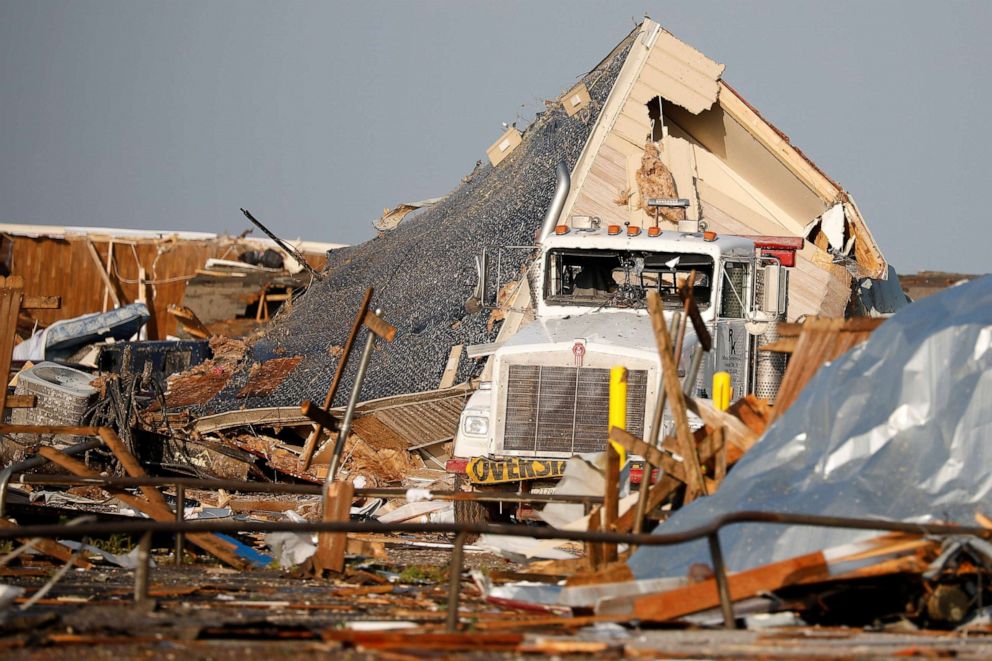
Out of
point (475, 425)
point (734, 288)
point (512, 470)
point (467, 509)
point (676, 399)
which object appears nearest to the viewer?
point (676, 399)

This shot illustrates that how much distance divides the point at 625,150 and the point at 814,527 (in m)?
15.7

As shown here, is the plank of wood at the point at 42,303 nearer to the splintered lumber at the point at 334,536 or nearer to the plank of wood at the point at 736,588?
the splintered lumber at the point at 334,536

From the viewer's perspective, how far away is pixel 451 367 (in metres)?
21.1

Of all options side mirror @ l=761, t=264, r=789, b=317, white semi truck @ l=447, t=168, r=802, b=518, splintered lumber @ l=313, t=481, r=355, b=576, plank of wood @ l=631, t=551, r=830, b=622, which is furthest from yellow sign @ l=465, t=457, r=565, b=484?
plank of wood @ l=631, t=551, r=830, b=622

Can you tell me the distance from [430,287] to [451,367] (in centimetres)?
354

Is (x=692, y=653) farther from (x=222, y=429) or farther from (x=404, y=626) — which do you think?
(x=222, y=429)

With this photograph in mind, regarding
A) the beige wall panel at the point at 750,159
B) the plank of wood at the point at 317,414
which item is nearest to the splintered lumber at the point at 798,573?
the plank of wood at the point at 317,414

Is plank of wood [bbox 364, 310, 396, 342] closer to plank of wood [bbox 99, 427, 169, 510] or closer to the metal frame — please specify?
the metal frame

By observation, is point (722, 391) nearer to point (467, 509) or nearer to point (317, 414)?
point (467, 509)

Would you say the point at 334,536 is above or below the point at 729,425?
below

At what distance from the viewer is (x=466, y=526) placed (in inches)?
298

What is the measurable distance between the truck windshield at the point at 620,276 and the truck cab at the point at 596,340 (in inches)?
0.4

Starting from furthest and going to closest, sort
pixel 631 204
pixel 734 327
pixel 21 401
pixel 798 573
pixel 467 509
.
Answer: pixel 631 204 → pixel 734 327 → pixel 467 509 → pixel 21 401 → pixel 798 573

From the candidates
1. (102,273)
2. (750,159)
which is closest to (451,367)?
(750,159)
